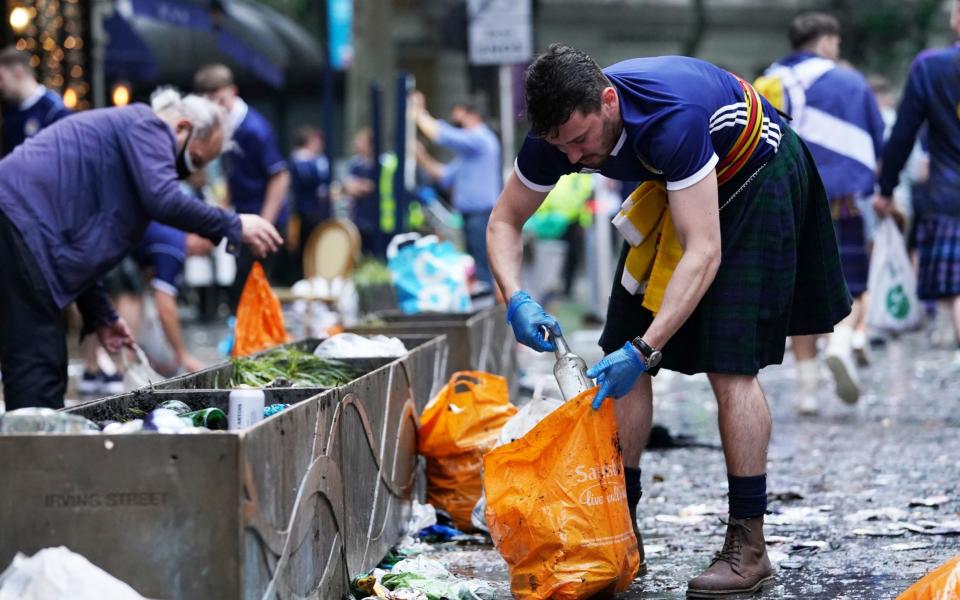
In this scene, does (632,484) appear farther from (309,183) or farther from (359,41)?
(359,41)

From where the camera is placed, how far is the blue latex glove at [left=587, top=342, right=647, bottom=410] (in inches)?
159

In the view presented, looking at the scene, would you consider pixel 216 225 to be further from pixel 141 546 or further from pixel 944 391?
pixel 944 391

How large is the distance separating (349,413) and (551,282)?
1174 centimetres

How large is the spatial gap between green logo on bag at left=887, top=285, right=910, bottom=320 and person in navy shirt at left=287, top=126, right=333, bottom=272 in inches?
315

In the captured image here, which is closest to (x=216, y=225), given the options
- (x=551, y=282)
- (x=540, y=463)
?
(x=540, y=463)

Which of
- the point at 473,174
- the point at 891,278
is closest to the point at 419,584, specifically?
the point at 891,278

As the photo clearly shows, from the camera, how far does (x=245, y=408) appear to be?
3828mm

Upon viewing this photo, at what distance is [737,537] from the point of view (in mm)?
4312

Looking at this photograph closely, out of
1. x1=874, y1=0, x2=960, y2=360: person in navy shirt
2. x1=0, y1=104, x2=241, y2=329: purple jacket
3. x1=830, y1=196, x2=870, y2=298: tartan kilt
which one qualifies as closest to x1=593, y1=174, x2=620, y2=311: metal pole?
x1=830, y1=196, x2=870, y2=298: tartan kilt

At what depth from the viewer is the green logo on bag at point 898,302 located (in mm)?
9945

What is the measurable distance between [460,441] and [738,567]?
1365 millimetres

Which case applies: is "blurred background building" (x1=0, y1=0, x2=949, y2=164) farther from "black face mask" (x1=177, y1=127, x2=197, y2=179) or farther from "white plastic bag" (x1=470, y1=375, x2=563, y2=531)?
"white plastic bag" (x1=470, y1=375, x2=563, y2=531)

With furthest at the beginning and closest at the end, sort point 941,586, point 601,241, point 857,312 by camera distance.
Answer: point 601,241 < point 857,312 < point 941,586

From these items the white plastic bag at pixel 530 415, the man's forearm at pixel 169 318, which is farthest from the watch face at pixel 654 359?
the man's forearm at pixel 169 318
